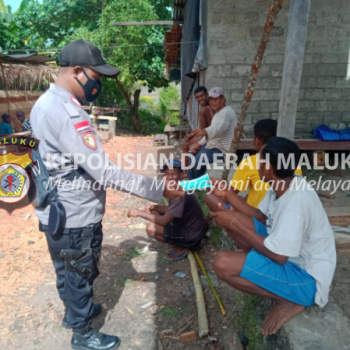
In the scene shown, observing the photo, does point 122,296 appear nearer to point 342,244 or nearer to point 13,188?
point 342,244

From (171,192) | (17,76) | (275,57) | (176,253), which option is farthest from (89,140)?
(17,76)

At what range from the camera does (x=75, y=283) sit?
2363 millimetres

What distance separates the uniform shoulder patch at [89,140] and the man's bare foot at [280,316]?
1544 mm

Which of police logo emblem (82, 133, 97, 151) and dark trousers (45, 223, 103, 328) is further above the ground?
police logo emblem (82, 133, 97, 151)

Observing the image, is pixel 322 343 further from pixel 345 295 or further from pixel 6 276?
pixel 6 276

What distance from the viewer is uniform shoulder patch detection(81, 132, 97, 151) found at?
2.13 meters

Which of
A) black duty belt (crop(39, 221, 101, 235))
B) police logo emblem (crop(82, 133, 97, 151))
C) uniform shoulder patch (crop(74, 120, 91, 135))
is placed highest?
uniform shoulder patch (crop(74, 120, 91, 135))

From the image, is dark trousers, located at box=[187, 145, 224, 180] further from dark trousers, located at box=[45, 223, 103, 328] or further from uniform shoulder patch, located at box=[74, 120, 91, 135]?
uniform shoulder patch, located at box=[74, 120, 91, 135]

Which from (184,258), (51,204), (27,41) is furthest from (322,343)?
(27,41)

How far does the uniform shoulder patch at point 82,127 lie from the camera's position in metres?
2.13

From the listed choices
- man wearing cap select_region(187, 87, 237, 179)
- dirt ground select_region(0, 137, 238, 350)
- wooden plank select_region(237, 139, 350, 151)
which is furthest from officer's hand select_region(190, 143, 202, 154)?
dirt ground select_region(0, 137, 238, 350)

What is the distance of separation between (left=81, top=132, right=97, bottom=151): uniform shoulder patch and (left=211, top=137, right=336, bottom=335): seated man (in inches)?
43.3

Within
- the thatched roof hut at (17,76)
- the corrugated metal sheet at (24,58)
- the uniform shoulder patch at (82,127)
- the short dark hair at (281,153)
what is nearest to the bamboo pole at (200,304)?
the short dark hair at (281,153)

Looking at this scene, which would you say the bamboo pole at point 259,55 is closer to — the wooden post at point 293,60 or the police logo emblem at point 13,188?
the wooden post at point 293,60
